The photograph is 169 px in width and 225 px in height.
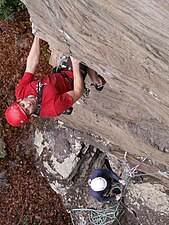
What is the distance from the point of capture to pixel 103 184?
372 inches

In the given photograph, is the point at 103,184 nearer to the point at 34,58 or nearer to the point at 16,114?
the point at 34,58

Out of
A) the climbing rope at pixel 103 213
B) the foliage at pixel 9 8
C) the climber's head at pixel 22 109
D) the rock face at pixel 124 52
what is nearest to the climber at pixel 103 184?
the climbing rope at pixel 103 213

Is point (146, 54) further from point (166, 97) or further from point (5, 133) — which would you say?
point (5, 133)

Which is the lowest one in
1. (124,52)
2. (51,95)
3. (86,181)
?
(86,181)

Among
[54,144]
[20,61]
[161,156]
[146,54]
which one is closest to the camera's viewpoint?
[146,54]

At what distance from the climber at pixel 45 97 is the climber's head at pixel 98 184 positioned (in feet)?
10.1

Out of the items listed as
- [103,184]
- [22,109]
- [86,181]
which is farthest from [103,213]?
[22,109]

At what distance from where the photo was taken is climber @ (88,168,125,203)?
9.41 meters

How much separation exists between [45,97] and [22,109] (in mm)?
324

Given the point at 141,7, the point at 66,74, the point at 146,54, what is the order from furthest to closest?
the point at 66,74
the point at 146,54
the point at 141,7

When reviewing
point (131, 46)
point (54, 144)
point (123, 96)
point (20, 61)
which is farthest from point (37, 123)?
point (131, 46)

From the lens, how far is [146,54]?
5125 millimetres

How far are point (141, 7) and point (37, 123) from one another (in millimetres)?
6429

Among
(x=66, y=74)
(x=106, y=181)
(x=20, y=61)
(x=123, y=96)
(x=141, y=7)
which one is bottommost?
(x=106, y=181)
